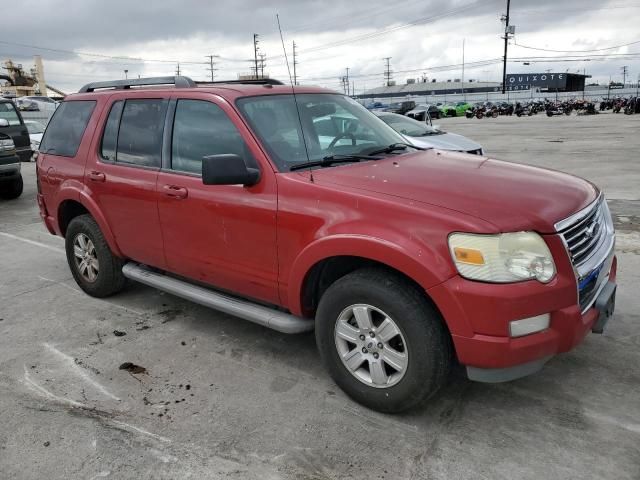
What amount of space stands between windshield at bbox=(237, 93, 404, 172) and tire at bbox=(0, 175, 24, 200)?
29.2 ft

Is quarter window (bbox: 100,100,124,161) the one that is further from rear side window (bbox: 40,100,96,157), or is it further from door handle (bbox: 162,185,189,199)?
door handle (bbox: 162,185,189,199)

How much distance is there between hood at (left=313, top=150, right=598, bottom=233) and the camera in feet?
8.93

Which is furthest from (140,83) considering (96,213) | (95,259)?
(95,259)

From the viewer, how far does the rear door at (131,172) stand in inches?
163

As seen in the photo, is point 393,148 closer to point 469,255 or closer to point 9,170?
point 469,255

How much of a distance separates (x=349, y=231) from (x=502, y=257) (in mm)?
793

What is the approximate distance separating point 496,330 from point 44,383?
287cm

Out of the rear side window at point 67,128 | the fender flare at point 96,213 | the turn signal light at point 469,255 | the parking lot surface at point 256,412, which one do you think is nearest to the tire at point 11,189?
the rear side window at point 67,128

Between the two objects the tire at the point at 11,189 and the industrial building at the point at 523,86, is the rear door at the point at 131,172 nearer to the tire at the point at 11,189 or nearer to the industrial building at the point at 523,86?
the tire at the point at 11,189

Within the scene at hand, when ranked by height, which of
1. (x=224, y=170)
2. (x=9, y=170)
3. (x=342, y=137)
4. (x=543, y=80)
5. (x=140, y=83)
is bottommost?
(x=9, y=170)

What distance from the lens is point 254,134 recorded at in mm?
3488

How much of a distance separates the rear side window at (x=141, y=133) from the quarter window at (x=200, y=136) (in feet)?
0.63

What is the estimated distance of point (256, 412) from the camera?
3.18m

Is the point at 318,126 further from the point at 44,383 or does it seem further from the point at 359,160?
the point at 44,383
